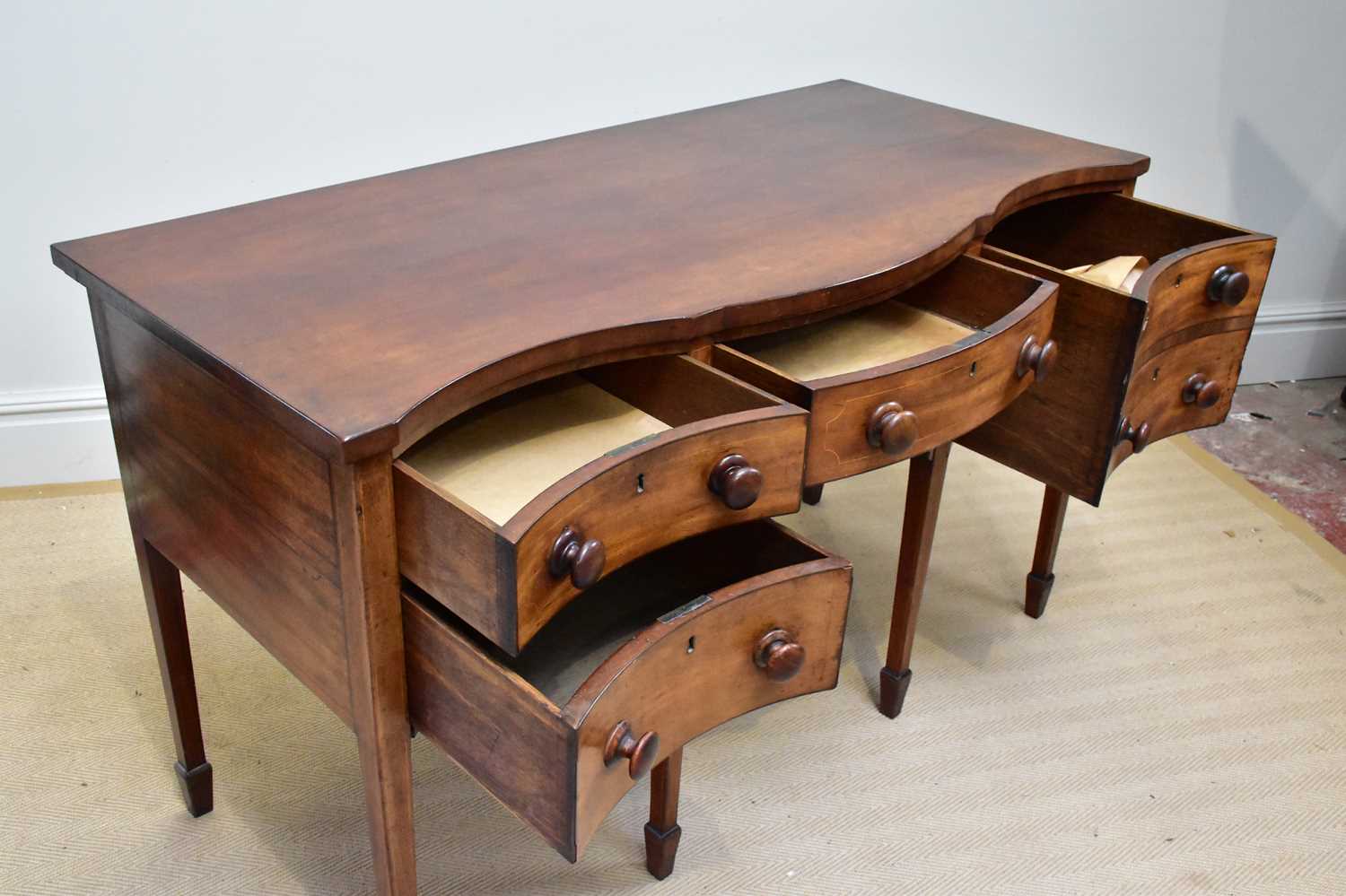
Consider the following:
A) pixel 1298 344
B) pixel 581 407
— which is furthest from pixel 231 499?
pixel 1298 344

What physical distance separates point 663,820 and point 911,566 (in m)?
0.46

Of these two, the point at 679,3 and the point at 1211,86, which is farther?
the point at 1211,86

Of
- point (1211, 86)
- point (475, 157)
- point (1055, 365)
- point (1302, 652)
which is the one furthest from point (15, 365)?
point (1211, 86)

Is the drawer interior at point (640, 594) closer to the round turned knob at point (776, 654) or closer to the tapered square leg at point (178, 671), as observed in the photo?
the round turned knob at point (776, 654)

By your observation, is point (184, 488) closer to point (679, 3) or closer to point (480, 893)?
point (480, 893)

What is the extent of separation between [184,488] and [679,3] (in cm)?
127

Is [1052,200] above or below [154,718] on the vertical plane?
above

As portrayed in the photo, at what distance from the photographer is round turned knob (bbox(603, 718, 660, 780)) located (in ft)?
3.38

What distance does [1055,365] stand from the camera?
1487 millimetres

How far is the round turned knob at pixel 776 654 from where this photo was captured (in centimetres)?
114

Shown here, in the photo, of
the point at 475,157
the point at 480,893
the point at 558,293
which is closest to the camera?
the point at 558,293

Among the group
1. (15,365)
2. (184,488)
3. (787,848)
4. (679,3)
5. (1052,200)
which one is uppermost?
(679,3)

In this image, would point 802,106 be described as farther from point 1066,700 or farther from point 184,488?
point 184,488

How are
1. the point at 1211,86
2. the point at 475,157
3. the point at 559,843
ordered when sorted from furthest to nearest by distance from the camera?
the point at 1211,86 → the point at 475,157 → the point at 559,843
